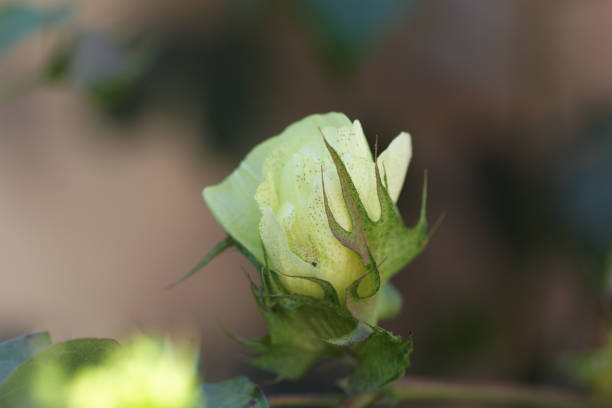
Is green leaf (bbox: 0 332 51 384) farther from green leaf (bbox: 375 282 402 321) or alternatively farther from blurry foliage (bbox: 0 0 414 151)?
blurry foliage (bbox: 0 0 414 151)

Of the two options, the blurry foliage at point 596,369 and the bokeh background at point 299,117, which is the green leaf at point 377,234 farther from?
the bokeh background at point 299,117

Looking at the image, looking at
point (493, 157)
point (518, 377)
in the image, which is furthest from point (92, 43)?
point (518, 377)

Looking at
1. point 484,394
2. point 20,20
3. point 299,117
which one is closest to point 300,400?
point 484,394

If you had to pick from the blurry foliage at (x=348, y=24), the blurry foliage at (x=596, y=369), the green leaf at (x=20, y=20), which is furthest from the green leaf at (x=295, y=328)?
the blurry foliage at (x=348, y=24)

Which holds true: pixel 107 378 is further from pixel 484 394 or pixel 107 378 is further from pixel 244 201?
pixel 484 394

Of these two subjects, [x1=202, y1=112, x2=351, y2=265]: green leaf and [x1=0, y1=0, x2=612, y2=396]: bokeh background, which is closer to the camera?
[x1=202, y1=112, x2=351, y2=265]: green leaf

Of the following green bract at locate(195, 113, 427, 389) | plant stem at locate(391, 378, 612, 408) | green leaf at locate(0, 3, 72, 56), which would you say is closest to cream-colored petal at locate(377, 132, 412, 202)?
green bract at locate(195, 113, 427, 389)

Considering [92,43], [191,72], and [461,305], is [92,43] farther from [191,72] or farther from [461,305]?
[461,305]
